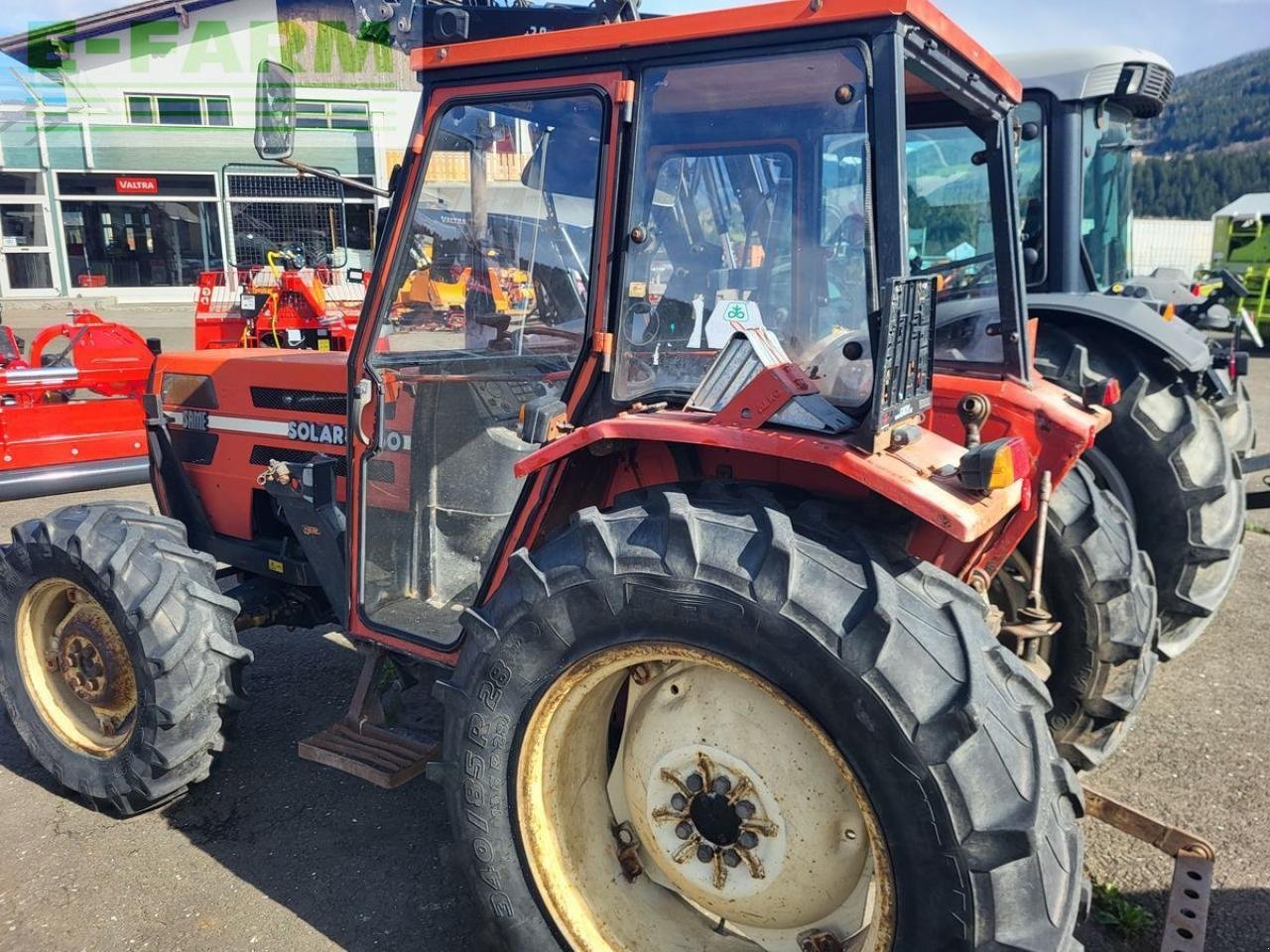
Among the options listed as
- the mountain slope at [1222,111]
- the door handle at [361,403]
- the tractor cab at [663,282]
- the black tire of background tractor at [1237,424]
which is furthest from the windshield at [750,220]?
the mountain slope at [1222,111]

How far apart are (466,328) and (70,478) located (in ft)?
15.5

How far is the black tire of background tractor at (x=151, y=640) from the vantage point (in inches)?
119

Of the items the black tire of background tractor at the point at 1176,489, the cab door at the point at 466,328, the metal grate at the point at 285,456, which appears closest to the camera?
the cab door at the point at 466,328

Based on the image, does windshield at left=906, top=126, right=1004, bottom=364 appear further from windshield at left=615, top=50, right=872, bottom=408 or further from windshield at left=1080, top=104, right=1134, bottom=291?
windshield at left=1080, top=104, right=1134, bottom=291

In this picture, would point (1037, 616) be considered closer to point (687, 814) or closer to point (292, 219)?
point (687, 814)

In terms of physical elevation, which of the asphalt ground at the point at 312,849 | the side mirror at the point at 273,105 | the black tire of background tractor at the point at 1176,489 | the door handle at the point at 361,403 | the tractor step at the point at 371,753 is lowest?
the asphalt ground at the point at 312,849

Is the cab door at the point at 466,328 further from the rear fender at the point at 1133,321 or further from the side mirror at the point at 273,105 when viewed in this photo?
the rear fender at the point at 1133,321

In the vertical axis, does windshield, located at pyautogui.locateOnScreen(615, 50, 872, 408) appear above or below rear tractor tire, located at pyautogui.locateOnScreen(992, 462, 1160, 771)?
above

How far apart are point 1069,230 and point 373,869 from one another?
14.7 ft

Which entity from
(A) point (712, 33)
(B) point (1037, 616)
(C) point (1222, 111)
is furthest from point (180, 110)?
(C) point (1222, 111)

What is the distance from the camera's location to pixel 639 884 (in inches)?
94.3

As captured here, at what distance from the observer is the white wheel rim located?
2.09 metres

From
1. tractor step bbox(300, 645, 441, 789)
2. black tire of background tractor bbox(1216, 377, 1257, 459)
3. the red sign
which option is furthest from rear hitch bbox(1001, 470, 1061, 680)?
the red sign

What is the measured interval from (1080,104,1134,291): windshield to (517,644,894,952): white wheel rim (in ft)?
13.5
